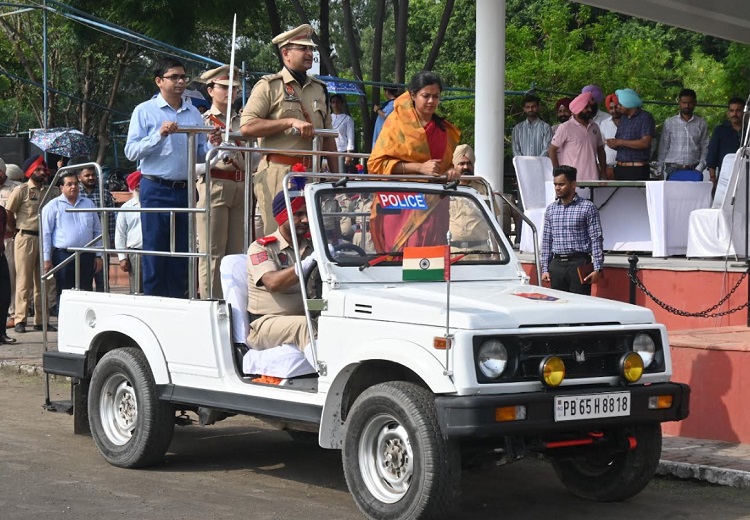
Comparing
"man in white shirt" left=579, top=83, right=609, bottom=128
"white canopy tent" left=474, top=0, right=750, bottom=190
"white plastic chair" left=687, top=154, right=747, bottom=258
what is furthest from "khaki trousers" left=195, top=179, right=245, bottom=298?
"man in white shirt" left=579, top=83, right=609, bottom=128

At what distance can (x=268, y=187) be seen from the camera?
28.2 feet

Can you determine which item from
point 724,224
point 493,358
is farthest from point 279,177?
point 724,224

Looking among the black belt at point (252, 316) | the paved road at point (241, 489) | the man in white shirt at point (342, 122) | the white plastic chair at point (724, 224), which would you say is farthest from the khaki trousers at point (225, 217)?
the man in white shirt at point (342, 122)

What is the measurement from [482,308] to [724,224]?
620cm

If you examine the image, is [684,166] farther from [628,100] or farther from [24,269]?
[24,269]

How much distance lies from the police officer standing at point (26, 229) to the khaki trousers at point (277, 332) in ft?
28.2

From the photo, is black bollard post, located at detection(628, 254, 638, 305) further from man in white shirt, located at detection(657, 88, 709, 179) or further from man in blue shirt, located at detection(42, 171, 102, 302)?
man in blue shirt, located at detection(42, 171, 102, 302)

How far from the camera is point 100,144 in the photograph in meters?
32.9

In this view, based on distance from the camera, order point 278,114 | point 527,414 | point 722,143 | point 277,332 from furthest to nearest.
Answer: point 722,143
point 278,114
point 277,332
point 527,414

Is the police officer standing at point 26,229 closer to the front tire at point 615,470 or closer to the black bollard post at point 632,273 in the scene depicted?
the black bollard post at point 632,273

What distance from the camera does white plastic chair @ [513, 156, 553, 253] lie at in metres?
13.9

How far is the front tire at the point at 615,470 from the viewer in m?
6.92

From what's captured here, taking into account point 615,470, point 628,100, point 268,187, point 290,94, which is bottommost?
point 615,470

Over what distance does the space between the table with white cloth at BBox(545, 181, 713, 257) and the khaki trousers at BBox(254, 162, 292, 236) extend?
210 inches
